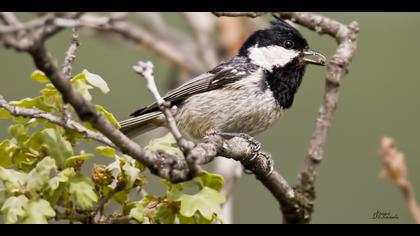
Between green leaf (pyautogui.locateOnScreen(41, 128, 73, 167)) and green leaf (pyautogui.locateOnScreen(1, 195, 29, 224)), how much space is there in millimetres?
→ 167

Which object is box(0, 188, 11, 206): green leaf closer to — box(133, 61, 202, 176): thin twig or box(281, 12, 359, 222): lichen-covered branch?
box(133, 61, 202, 176): thin twig

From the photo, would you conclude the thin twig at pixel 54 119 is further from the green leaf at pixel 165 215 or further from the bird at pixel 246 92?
the bird at pixel 246 92

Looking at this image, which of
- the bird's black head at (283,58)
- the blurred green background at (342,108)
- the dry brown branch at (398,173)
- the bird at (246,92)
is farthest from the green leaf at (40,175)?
the blurred green background at (342,108)

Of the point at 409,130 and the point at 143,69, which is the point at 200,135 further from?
the point at 409,130

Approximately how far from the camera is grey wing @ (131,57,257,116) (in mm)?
3365

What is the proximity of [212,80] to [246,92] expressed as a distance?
0.24 metres

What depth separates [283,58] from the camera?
339 centimetres

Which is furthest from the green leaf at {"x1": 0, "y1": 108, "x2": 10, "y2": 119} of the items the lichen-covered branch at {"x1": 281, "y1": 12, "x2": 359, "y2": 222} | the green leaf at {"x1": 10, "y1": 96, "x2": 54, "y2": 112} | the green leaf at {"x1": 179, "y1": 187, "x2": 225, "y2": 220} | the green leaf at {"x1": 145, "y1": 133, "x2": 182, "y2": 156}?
the lichen-covered branch at {"x1": 281, "y1": 12, "x2": 359, "y2": 222}

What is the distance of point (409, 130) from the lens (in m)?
6.41

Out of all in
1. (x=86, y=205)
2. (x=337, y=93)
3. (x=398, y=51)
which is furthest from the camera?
(x=398, y=51)

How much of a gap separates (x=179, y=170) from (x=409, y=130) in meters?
5.10

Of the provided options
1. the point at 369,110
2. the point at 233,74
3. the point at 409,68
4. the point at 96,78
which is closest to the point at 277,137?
the point at 369,110

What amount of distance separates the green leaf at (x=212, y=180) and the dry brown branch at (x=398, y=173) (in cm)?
48

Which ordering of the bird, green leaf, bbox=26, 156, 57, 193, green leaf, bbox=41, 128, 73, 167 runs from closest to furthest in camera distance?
1. green leaf, bbox=26, 156, 57, 193
2. green leaf, bbox=41, 128, 73, 167
3. the bird
